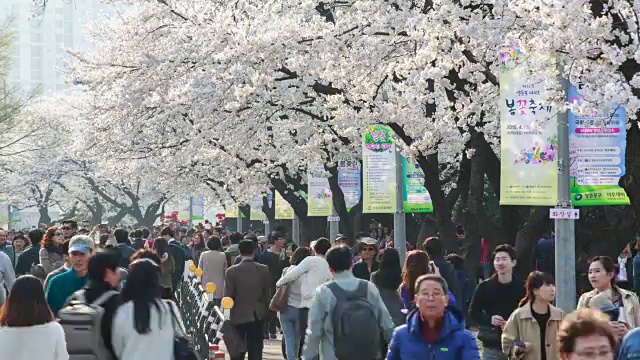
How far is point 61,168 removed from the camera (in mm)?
65125

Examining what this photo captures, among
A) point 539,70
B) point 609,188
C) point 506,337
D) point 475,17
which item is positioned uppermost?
point 475,17

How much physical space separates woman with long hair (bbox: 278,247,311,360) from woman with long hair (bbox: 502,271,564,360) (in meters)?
4.18

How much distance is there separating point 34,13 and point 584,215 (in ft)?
43.0

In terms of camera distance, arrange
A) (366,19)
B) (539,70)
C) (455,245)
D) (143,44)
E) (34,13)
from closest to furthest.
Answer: (539,70), (34,13), (366,19), (455,245), (143,44)

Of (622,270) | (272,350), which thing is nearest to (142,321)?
(272,350)

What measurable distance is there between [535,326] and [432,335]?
92.0 inches

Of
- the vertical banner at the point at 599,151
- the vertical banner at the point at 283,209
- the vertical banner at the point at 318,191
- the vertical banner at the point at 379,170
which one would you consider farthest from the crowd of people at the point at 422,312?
the vertical banner at the point at 283,209

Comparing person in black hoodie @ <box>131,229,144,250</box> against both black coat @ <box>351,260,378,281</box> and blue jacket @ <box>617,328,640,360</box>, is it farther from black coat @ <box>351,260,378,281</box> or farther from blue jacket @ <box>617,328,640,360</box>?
blue jacket @ <box>617,328,640,360</box>

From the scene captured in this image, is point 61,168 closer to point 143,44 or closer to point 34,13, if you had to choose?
point 143,44

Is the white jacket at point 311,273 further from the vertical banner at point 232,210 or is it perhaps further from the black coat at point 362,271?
the vertical banner at point 232,210

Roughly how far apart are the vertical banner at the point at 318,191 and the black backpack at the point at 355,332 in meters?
18.6

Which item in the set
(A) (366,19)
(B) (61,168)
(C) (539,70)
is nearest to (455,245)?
(A) (366,19)

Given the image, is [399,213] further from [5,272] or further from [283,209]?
[283,209]

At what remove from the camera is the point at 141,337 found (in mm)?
7039
